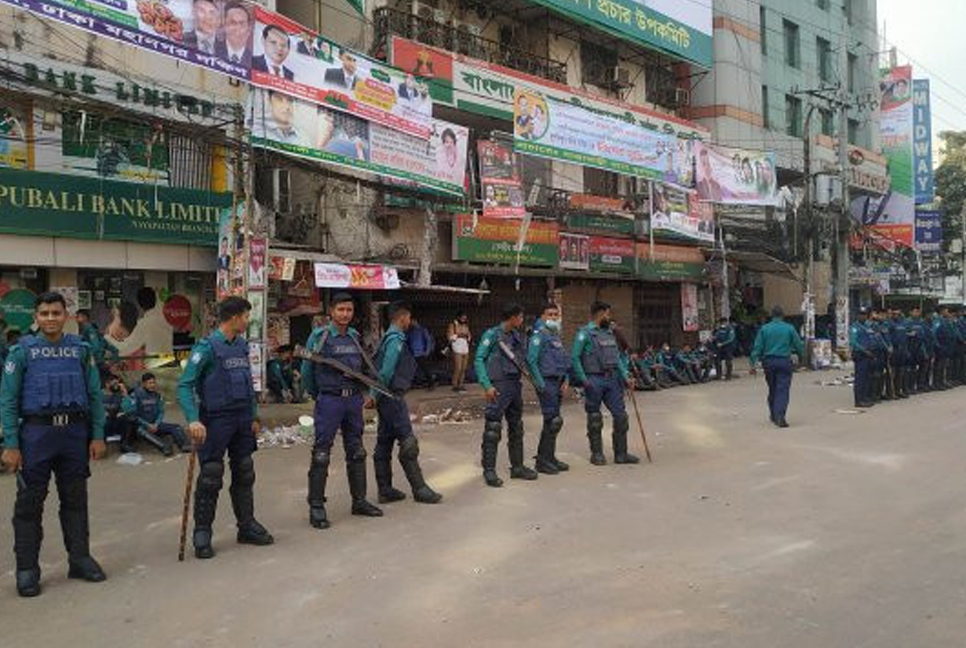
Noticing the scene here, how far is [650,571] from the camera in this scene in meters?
5.24

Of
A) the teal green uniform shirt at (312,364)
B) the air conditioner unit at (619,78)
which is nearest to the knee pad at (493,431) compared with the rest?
the teal green uniform shirt at (312,364)

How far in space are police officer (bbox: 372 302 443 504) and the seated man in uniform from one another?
3.65 m

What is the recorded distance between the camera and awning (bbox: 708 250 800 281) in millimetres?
25234

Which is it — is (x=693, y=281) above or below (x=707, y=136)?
below

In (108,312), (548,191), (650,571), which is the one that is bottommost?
(650,571)

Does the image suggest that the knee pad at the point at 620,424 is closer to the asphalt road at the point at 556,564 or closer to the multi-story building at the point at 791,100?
the asphalt road at the point at 556,564

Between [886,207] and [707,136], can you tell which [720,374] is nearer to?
[707,136]

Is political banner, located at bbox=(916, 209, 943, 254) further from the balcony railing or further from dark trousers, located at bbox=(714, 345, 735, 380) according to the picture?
the balcony railing

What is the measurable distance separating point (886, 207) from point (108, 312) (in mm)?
33039

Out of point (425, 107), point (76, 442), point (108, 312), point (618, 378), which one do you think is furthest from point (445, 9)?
point (76, 442)

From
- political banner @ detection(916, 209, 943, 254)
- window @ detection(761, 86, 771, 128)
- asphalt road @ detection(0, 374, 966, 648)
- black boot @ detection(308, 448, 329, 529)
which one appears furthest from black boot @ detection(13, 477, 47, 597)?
political banner @ detection(916, 209, 943, 254)

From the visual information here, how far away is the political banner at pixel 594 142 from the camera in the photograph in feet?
50.1

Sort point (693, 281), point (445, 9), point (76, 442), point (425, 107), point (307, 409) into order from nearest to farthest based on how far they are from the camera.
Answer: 1. point (76, 442)
2. point (307, 409)
3. point (425, 107)
4. point (445, 9)
5. point (693, 281)

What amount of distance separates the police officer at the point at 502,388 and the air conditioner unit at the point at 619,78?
52.6 feet
